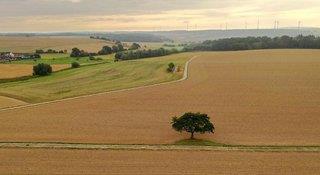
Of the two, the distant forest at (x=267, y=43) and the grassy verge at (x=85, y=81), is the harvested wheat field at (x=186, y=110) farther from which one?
the distant forest at (x=267, y=43)

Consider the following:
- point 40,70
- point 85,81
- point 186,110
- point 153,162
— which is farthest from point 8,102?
point 153,162

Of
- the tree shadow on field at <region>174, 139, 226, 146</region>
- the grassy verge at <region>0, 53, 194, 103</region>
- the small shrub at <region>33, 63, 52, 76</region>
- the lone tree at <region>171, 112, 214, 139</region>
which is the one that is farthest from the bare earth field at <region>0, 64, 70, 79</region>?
the tree shadow on field at <region>174, 139, 226, 146</region>

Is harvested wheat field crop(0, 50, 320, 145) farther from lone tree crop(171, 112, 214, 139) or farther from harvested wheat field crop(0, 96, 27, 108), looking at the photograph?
harvested wheat field crop(0, 96, 27, 108)

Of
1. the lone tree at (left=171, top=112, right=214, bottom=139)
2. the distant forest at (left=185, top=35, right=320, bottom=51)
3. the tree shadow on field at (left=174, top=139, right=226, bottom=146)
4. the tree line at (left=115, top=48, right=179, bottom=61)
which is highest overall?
the distant forest at (left=185, top=35, right=320, bottom=51)

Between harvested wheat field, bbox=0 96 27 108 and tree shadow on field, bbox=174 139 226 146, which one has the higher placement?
harvested wheat field, bbox=0 96 27 108

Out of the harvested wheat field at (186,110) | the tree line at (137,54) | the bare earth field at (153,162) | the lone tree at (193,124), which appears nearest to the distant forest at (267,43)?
the tree line at (137,54)

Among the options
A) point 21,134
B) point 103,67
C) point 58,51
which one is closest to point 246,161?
point 21,134
